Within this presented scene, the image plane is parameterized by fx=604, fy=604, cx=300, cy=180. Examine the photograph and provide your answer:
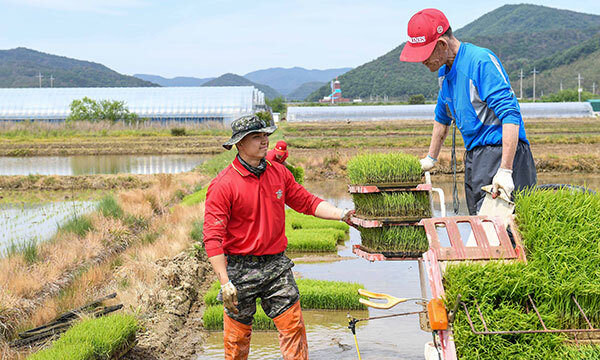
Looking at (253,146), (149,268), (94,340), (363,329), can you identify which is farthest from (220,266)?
(149,268)

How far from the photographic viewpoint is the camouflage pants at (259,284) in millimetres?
3527

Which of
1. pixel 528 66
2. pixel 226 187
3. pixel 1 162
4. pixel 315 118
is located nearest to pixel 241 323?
pixel 226 187

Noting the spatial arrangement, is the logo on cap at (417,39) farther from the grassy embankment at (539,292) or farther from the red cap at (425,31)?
the grassy embankment at (539,292)

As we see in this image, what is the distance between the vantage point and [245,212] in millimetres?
3527

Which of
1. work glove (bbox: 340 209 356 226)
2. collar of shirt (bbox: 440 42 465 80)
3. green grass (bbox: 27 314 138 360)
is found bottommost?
green grass (bbox: 27 314 138 360)

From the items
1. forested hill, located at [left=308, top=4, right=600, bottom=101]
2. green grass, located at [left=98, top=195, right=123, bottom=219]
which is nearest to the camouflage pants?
green grass, located at [left=98, top=195, right=123, bottom=219]

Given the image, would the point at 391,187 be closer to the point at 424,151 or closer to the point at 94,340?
the point at 94,340

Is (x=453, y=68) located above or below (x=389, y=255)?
above

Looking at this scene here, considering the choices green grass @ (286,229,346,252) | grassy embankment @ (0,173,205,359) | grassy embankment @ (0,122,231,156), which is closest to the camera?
grassy embankment @ (0,173,205,359)

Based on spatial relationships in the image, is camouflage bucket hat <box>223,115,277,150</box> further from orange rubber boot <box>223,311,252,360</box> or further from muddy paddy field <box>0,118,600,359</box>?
muddy paddy field <box>0,118,600,359</box>

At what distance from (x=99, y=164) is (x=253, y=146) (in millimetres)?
22584

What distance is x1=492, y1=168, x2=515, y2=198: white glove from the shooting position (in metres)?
3.18

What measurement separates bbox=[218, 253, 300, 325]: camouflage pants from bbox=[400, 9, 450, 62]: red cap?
145 centimetres

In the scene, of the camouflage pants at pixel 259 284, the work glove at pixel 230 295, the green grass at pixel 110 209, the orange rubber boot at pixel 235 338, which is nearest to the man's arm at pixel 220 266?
the work glove at pixel 230 295
